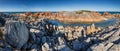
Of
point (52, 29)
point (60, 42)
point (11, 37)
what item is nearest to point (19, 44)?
point (11, 37)

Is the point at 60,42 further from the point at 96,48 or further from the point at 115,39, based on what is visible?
the point at 115,39

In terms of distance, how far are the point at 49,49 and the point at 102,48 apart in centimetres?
528

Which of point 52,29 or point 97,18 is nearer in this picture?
point 52,29

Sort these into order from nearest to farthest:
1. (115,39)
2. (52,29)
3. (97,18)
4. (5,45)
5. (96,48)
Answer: (5,45) < (96,48) < (115,39) < (52,29) < (97,18)

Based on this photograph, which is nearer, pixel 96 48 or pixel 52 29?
pixel 96 48

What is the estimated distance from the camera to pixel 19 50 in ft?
72.0

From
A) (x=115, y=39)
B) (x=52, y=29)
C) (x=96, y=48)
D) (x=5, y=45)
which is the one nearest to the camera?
(x=5, y=45)

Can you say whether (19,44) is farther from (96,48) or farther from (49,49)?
(96,48)

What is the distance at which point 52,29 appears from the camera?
38.9 m

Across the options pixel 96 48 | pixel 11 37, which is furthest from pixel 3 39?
pixel 96 48

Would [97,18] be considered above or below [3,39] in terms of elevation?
below

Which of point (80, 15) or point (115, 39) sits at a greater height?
point (115, 39)

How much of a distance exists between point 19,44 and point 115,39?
10580mm

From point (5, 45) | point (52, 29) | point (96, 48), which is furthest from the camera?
point (52, 29)
